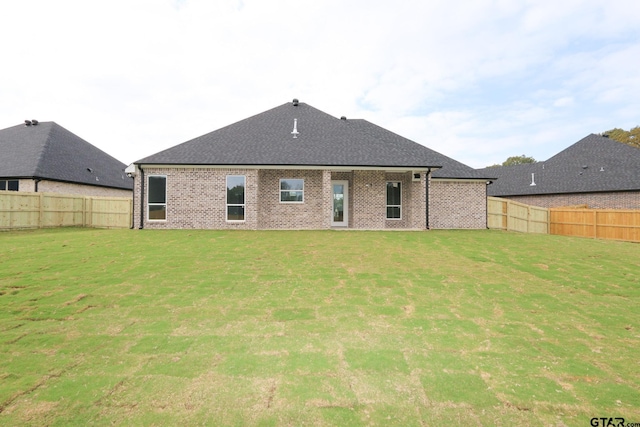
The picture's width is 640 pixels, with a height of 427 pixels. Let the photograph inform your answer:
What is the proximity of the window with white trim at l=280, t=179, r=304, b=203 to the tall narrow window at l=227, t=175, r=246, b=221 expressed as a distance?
2128mm

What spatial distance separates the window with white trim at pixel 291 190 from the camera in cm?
1709

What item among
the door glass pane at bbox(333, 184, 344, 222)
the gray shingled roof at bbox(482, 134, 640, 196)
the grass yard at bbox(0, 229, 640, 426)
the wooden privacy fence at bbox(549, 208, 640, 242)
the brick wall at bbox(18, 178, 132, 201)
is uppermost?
the gray shingled roof at bbox(482, 134, 640, 196)

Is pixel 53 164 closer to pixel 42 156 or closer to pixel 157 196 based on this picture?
pixel 42 156

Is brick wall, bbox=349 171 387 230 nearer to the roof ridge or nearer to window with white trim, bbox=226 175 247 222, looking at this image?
window with white trim, bbox=226 175 247 222

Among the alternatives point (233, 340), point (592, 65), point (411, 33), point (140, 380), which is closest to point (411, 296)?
point (233, 340)

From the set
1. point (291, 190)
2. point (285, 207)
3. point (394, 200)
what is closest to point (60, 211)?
point (285, 207)

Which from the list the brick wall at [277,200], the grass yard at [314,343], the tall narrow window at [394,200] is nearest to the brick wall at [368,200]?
the brick wall at [277,200]

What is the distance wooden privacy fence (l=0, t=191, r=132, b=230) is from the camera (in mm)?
16938

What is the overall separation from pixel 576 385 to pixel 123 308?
20.9ft

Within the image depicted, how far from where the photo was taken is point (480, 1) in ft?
40.5

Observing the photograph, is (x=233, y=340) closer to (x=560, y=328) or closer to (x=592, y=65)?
(x=560, y=328)

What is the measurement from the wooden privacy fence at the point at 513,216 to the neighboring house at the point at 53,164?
29.6 m

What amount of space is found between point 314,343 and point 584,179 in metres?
31.8

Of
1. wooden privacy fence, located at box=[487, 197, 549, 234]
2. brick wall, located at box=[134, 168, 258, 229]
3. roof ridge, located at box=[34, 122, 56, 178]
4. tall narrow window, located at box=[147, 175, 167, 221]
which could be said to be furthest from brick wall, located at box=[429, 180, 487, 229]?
roof ridge, located at box=[34, 122, 56, 178]
